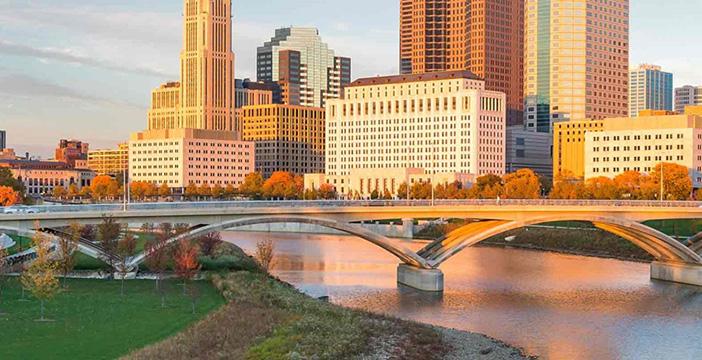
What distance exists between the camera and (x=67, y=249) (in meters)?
65.6

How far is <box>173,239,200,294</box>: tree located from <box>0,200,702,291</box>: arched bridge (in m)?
1.08

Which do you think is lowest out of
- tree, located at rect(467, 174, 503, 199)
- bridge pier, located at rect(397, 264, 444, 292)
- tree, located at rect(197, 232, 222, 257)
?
bridge pier, located at rect(397, 264, 444, 292)

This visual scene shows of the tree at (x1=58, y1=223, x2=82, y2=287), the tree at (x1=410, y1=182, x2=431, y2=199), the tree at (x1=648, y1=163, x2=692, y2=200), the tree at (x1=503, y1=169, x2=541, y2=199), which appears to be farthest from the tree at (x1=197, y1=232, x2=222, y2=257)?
the tree at (x1=410, y1=182, x2=431, y2=199)

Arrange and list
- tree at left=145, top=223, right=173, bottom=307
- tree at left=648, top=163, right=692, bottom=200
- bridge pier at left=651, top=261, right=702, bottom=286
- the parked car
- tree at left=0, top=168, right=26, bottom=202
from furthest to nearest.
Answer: tree at left=0, top=168, right=26, bottom=202 < tree at left=648, top=163, right=692, bottom=200 < bridge pier at left=651, top=261, right=702, bottom=286 < the parked car < tree at left=145, top=223, right=173, bottom=307

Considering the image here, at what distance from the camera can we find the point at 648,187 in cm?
14100

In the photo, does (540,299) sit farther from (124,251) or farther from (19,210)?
(19,210)

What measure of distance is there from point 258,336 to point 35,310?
13378mm

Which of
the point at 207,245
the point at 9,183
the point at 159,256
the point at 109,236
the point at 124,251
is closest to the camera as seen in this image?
the point at 159,256

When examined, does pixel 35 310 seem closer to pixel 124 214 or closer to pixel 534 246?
pixel 124 214

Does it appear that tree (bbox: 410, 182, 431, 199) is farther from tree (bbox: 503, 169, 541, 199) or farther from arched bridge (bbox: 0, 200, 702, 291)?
arched bridge (bbox: 0, 200, 702, 291)

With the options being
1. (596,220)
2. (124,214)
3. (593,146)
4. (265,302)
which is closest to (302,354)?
(265,302)

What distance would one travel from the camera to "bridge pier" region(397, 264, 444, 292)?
76500mm

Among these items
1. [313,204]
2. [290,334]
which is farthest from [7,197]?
[290,334]

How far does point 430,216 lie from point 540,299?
1181 cm
